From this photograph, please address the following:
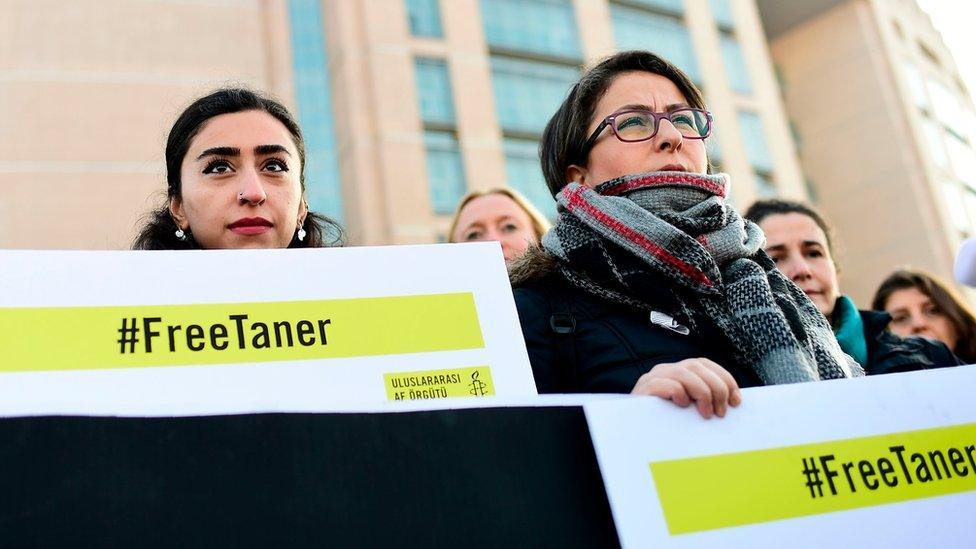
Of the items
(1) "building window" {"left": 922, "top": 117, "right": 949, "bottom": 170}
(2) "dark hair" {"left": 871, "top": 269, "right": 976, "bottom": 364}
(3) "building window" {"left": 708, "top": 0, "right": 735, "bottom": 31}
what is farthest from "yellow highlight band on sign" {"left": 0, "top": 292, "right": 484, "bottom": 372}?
(1) "building window" {"left": 922, "top": 117, "right": 949, "bottom": 170}

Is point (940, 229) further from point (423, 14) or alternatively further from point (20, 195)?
point (20, 195)

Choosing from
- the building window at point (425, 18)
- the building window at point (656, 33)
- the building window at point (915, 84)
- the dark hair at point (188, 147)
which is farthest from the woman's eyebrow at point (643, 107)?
the building window at point (915, 84)

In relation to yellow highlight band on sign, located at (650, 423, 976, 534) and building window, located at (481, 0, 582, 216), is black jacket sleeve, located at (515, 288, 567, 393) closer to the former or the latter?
yellow highlight band on sign, located at (650, 423, 976, 534)

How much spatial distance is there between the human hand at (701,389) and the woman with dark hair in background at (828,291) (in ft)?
4.15

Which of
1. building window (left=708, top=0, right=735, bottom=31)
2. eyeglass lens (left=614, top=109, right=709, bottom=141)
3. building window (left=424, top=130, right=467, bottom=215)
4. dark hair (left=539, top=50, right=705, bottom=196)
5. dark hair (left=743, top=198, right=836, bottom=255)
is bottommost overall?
eyeglass lens (left=614, top=109, right=709, bottom=141)

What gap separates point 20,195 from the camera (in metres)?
18.3

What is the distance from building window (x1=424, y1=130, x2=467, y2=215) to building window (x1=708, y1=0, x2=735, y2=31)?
9.87m

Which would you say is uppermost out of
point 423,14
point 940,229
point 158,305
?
point 423,14

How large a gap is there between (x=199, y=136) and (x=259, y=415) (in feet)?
4.23

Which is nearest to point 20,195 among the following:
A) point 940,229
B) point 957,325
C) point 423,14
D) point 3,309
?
point 423,14

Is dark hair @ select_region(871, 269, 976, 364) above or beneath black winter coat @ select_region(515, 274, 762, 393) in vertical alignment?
above

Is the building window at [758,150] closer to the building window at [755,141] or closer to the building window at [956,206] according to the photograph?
the building window at [755,141]

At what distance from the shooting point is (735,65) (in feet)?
87.4

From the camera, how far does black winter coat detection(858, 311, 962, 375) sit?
2.63 metres
